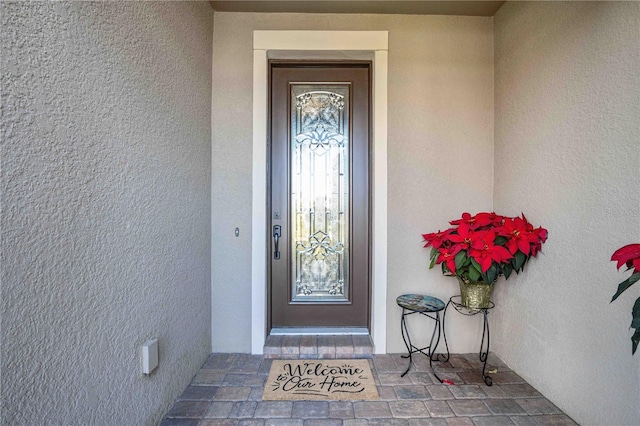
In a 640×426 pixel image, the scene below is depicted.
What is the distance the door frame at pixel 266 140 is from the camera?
83.1 inches

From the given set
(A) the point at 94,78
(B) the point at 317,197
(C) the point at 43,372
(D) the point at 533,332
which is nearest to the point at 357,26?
(B) the point at 317,197

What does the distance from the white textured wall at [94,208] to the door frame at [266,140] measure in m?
0.48

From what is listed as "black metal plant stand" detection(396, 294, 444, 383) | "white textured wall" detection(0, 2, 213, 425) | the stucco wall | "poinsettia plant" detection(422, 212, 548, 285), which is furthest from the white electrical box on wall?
"poinsettia plant" detection(422, 212, 548, 285)

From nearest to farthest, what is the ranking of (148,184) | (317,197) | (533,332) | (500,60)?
1. (148,184)
2. (533,332)
3. (500,60)
4. (317,197)

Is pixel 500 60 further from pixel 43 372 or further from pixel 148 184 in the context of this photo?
pixel 43 372

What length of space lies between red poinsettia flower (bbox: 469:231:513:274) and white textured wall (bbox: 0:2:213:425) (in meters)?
1.66

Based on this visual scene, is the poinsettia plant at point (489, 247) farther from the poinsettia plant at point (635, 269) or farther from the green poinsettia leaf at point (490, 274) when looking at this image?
the poinsettia plant at point (635, 269)

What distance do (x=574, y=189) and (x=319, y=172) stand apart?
1.52 meters

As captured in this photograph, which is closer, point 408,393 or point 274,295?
point 408,393

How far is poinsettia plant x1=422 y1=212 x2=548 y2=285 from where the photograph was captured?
5.40 ft

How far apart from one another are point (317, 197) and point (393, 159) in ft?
2.05

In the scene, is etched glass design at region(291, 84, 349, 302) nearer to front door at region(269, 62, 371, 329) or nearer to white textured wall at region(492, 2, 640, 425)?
front door at region(269, 62, 371, 329)

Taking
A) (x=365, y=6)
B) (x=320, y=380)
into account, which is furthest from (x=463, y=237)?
(x=365, y=6)

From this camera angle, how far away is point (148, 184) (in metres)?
1.38
